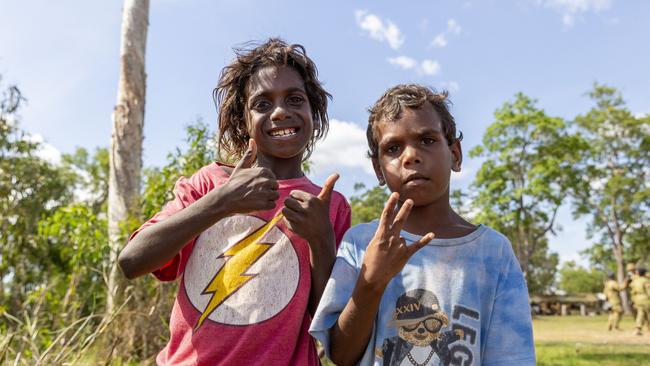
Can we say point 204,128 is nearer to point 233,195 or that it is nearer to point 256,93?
point 256,93

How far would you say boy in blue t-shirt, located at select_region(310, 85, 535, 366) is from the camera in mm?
1362

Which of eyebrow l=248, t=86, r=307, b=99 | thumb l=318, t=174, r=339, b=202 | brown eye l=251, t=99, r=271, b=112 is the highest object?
eyebrow l=248, t=86, r=307, b=99

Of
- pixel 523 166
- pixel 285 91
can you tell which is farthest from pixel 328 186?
pixel 523 166

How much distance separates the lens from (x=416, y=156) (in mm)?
1554

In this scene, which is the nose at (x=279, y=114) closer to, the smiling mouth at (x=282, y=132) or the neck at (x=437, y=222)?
the smiling mouth at (x=282, y=132)

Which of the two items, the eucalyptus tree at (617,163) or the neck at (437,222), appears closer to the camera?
the neck at (437,222)

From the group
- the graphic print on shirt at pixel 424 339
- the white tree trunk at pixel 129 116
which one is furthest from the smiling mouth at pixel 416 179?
the white tree trunk at pixel 129 116

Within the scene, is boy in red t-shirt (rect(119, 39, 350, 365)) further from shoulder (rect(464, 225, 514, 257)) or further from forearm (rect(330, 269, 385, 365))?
shoulder (rect(464, 225, 514, 257))

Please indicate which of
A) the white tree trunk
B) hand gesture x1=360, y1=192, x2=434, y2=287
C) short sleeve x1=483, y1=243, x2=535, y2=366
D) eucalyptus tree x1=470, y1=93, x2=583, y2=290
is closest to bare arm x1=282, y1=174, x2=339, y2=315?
hand gesture x1=360, y1=192, x2=434, y2=287

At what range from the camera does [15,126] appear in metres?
7.59

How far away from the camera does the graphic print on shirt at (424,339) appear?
1.40 metres

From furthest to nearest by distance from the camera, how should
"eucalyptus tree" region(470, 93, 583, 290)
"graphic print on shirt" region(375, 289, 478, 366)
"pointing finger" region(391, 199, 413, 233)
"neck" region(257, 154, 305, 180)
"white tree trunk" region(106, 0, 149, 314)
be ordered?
1. "eucalyptus tree" region(470, 93, 583, 290)
2. "white tree trunk" region(106, 0, 149, 314)
3. "neck" region(257, 154, 305, 180)
4. "graphic print on shirt" region(375, 289, 478, 366)
5. "pointing finger" region(391, 199, 413, 233)

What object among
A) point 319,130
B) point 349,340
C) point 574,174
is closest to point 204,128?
point 319,130

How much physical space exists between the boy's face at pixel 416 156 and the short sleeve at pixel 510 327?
0.31 meters
